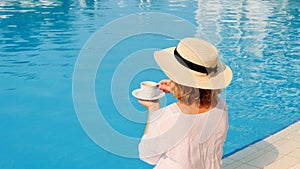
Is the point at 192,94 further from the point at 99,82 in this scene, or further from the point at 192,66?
the point at 99,82

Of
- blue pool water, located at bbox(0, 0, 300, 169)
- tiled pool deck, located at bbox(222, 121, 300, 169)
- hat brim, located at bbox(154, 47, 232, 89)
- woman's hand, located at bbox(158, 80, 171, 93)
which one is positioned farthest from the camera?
blue pool water, located at bbox(0, 0, 300, 169)

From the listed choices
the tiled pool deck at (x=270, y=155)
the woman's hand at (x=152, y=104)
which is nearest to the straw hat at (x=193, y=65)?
the woman's hand at (x=152, y=104)

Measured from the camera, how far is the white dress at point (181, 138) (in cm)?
168

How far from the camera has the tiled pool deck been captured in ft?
10.8

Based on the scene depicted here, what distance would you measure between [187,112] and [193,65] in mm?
198

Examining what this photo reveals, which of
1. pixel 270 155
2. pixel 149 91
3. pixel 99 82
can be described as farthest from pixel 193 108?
pixel 99 82

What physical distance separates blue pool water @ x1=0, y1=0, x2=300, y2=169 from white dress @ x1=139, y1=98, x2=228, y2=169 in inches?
9.1

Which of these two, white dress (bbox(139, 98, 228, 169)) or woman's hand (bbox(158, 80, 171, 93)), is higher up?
woman's hand (bbox(158, 80, 171, 93))

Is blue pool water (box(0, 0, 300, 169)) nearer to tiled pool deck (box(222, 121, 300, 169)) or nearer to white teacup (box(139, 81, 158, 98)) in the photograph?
white teacup (box(139, 81, 158, 98))

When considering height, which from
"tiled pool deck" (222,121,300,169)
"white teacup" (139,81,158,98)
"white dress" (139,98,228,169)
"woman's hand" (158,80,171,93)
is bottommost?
"tiled pool deck" (222,121,300,169)

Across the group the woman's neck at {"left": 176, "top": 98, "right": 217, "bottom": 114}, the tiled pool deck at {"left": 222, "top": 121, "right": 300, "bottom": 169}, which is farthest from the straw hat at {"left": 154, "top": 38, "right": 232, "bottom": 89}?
the tiled pool deck at {"left": 222, "top": 121, "right": 300, "bottom": 169}

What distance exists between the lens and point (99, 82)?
262 inches

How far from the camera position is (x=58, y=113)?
17.7 feet

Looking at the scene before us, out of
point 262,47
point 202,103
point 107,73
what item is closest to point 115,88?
point 202,103
